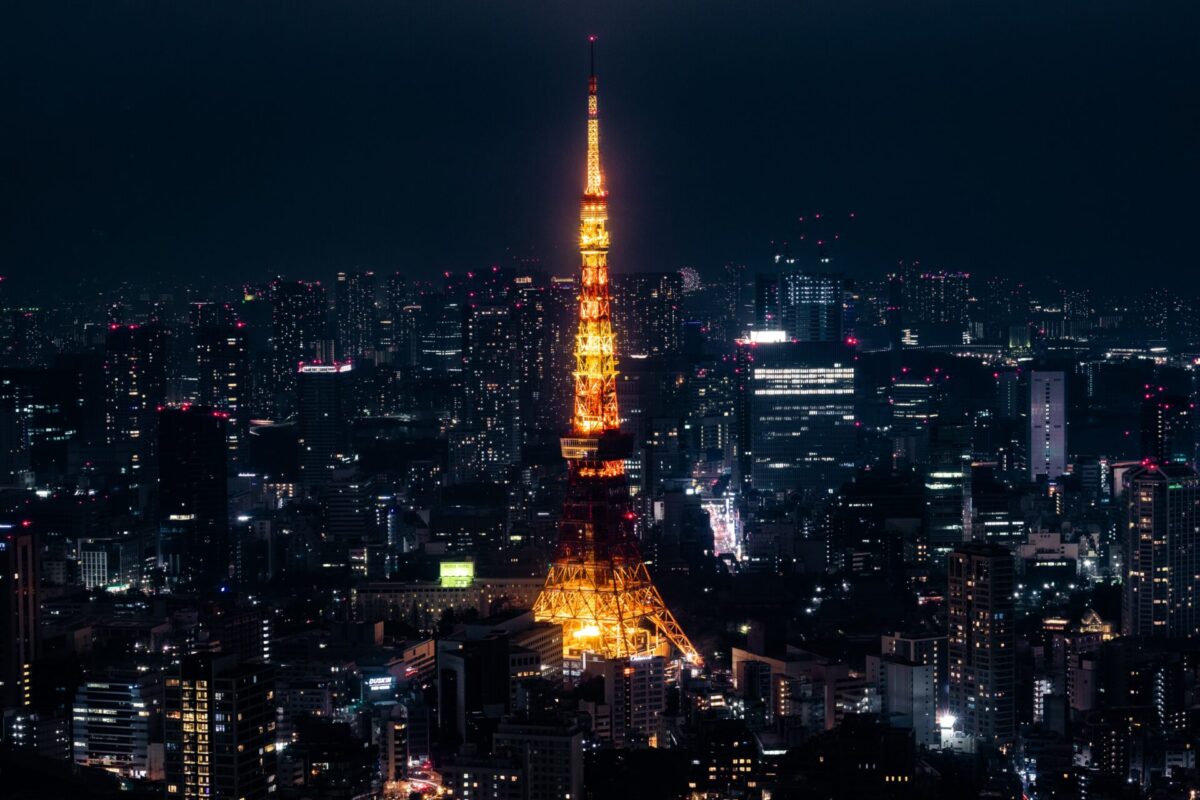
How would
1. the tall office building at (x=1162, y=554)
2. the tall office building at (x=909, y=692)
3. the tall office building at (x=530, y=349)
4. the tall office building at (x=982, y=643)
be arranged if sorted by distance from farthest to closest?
1. the tall office building at (x=530, y=349)
2. the tall office building at (x=1162, y=554)
3. the tall office building at (x=982, y=643)
4. the tall office building at (x=909, y=692)

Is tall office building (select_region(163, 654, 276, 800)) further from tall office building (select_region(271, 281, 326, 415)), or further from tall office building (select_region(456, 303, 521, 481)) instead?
tall office building (select_region(271, 281, 326, 415))

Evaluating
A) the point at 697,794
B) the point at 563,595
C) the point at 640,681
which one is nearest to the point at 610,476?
the point at 563,595

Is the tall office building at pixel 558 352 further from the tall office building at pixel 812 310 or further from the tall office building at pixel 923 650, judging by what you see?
the tall office building at pixel 923 650

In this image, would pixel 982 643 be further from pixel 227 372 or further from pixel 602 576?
pixel 227 372

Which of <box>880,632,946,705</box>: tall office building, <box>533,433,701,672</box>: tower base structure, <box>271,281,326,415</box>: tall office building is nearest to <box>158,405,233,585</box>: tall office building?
<box>271,281,326,415</box>: tall office building

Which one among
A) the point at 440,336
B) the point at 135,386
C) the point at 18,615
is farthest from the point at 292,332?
the point at 18,615

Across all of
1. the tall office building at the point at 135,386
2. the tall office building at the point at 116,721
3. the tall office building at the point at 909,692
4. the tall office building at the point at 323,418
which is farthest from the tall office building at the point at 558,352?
the tall office building at the point at 116,721
